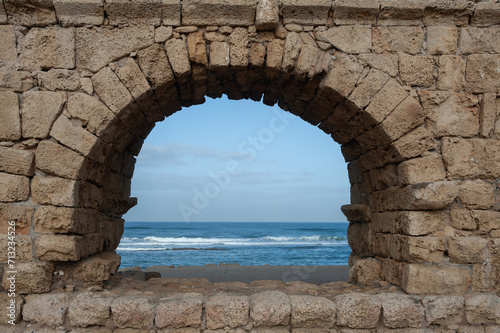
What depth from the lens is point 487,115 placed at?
407 cm

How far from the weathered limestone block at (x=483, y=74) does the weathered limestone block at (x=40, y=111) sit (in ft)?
14.0

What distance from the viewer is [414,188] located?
155 inches

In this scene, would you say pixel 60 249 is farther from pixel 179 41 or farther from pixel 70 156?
pixel 179 41

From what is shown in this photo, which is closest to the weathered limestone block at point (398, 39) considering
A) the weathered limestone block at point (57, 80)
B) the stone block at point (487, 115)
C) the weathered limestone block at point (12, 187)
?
the stone block at point (487, 115)

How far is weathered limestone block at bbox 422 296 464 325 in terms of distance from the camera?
3.83m

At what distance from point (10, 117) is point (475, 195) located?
15.7ft

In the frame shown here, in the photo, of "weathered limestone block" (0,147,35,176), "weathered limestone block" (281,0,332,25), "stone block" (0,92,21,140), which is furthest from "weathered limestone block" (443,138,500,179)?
"stone block" (0,92,21,140)

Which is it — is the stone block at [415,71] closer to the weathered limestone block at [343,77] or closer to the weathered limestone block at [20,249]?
the weathered limestone block at [343,77]

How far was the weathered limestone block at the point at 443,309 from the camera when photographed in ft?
12.6

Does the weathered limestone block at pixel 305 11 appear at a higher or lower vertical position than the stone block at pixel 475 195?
higher

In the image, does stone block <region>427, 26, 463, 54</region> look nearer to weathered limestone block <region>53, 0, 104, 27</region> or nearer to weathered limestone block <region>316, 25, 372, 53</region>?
weathered limestone block <region>316, 25, 372, 53</region>

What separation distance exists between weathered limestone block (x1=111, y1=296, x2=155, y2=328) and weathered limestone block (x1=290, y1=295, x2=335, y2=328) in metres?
1.39

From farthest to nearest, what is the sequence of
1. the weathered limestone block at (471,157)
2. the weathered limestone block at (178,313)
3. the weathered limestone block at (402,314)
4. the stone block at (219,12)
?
the weathered limestone block at (471,157), the stone block at (219,12), the weathered limestone block at (402,314), the weathered limestone block at (178,313)

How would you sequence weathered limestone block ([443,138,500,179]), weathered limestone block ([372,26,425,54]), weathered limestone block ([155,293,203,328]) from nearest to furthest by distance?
weathered limestone block ([155,293,203,328]) → weathered limestone block ([443,138,500,179]) → weathered limestone block ([372,26,425,54])
